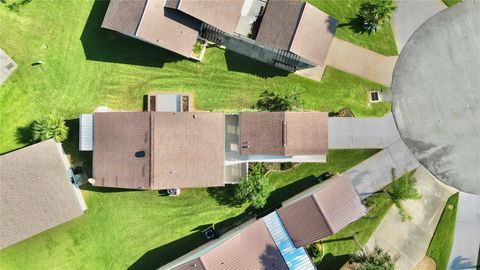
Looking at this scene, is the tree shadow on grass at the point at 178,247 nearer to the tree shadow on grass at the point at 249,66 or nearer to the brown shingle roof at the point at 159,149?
the brown shingle roof at the point at 159,149

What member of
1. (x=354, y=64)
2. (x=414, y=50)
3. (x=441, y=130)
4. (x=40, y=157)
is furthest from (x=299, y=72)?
(x=40, y=157)

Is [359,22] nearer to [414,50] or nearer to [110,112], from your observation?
[414,50]

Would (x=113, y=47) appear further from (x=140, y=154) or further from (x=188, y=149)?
(x=188, y=149)

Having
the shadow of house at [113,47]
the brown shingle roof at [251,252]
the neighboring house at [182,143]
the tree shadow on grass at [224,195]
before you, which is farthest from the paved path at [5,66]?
the brown shingle roof at [251,252]

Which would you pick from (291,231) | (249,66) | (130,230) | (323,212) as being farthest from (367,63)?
(130,230)

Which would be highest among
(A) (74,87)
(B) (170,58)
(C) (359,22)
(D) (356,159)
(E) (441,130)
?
(C) (359,22)
